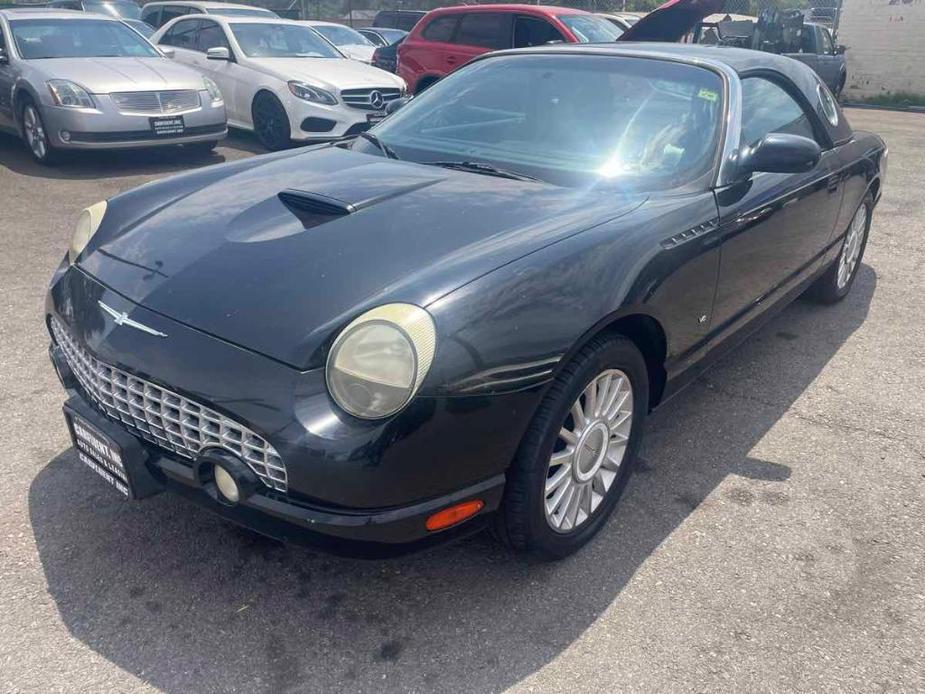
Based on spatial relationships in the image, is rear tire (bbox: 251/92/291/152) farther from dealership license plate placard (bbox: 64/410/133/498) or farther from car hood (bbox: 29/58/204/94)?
dealership license plate placard (bbox: 64/410/133/498)

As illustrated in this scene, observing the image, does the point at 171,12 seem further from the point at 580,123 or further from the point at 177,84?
the point at 580,123

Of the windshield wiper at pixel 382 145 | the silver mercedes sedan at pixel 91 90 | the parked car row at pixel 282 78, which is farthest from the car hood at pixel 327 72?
the windshield wiper at pixel 382 145

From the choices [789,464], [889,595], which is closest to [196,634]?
[889,595]

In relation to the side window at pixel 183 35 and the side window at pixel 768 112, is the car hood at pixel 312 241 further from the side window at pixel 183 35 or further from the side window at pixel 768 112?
the side window at pixel 183 35

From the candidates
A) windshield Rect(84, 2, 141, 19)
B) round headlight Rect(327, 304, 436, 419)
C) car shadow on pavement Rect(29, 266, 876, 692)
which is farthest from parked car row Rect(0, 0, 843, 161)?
windshield Rect(84, 2, 141, 19)

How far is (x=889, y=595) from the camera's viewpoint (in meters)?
2.50

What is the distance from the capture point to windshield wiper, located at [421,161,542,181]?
3018mm

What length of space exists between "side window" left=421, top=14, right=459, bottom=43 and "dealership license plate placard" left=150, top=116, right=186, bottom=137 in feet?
12.9

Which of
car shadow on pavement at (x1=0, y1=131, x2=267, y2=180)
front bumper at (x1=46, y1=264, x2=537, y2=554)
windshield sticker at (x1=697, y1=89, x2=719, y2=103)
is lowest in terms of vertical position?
car shadow on pavement at (x1=0, y1=131, x2=267, y2=180)

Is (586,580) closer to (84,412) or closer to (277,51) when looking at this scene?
(84,412)

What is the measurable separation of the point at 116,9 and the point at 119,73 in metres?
10.2

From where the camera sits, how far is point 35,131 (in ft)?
25.8

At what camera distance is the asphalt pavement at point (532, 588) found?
85.8 inches

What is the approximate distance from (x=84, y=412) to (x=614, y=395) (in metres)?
1.61
